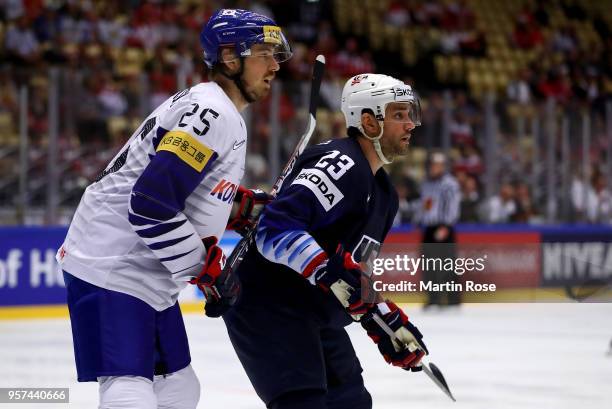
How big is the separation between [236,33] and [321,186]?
49cm

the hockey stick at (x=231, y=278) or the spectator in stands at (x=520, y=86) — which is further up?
the hockey stick at (x=231, y=278)

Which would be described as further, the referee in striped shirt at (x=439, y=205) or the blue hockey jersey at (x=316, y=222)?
the referee in striped shirt at (x=439, y=205)

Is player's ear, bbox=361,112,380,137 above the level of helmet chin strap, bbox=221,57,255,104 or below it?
below

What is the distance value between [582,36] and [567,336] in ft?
37.5

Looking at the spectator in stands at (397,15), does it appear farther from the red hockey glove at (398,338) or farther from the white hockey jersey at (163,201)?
the white hockey jersey at (163,201)

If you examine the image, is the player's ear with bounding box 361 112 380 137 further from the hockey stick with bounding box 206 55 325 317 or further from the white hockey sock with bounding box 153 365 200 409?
the white hockey sock with bounding box 153 365 200 409

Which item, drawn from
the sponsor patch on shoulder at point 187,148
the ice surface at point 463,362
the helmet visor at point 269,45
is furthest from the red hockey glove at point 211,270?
the ice surface at point 463,362

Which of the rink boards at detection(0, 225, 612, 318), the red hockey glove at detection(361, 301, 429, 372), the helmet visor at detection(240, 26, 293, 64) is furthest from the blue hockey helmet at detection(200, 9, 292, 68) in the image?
the rink boards at detection(0, 225, 612, 318)

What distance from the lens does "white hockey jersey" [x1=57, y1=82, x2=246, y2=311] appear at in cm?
270

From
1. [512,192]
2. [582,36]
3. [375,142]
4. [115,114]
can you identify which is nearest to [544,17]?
[582,36]

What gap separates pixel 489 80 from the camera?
628 inches

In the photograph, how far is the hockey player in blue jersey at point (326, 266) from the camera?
9.86 ft

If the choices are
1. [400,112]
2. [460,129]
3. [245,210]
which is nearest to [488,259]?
[400,112]

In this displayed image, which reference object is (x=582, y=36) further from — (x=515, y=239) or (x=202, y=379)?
(x=202, y=379)
